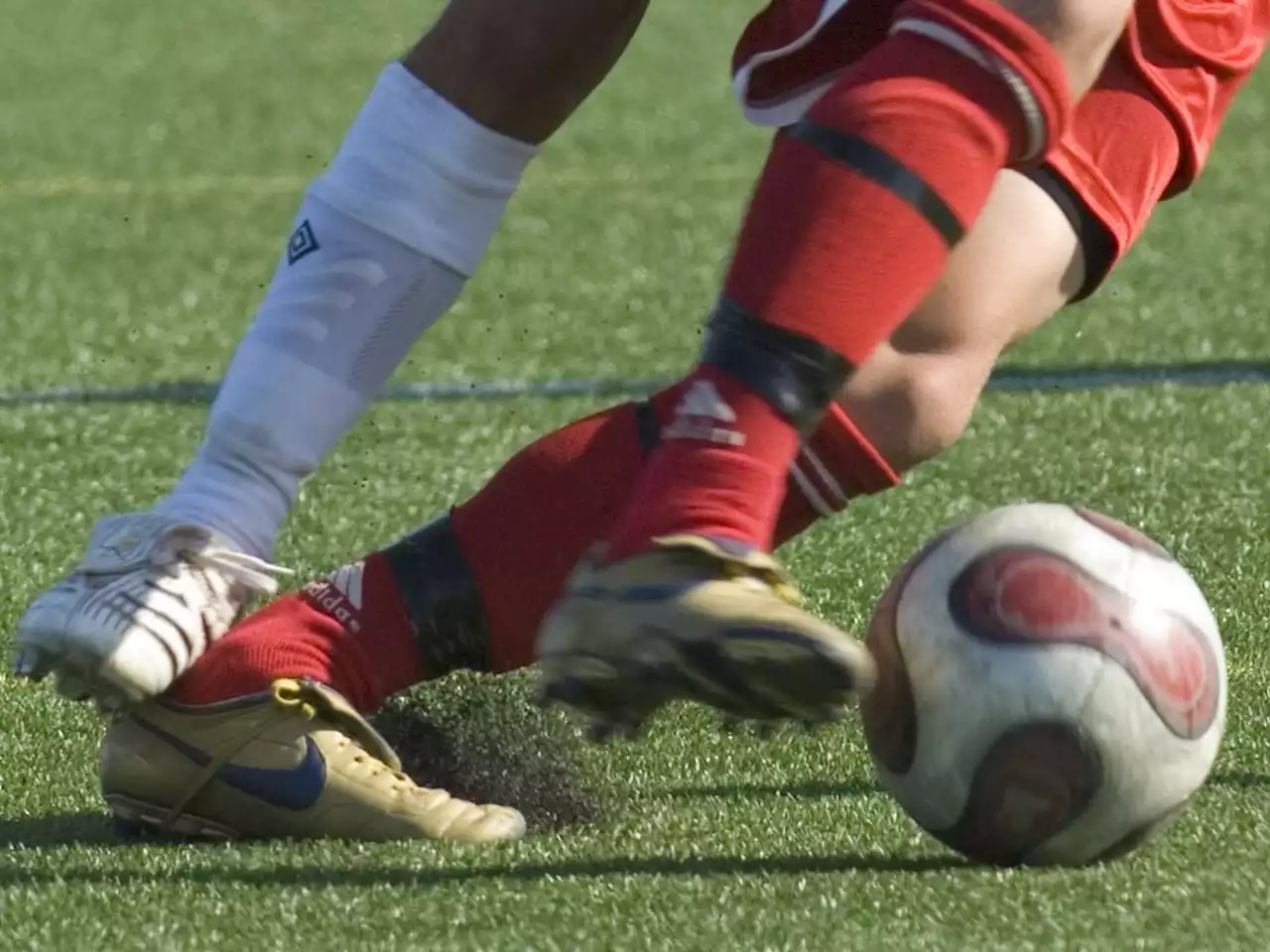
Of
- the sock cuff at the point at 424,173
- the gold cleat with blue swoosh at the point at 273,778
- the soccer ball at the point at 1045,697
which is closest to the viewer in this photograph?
the soccer ball at the point at 1045,697

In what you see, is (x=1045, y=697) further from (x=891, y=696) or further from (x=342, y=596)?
(x=342, y=596)

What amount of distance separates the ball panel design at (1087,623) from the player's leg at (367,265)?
0.68 meters

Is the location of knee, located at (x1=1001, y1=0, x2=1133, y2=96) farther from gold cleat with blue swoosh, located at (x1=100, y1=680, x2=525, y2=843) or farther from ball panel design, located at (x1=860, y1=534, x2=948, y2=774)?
gold cleat with blue swoosh, located at (x1=100, y1=680, x2=525, y2=843)

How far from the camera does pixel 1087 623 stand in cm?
228

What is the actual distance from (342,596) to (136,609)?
0.74 feet

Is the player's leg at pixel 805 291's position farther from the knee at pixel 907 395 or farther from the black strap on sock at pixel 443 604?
the black strap on sock at pixel 443 604

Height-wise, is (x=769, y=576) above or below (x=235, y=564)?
above

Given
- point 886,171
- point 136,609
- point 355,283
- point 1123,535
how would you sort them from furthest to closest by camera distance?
point 355,283 < point 136,609 < point 1123,535 < point 886,171

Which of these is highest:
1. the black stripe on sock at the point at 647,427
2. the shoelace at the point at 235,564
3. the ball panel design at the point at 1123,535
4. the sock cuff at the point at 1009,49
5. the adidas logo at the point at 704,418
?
the sock cuff at the point at 1009,49

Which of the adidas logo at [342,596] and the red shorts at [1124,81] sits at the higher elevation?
the red shorts at [1124,81]

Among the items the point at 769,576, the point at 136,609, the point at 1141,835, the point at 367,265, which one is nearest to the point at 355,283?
the point at 367,265

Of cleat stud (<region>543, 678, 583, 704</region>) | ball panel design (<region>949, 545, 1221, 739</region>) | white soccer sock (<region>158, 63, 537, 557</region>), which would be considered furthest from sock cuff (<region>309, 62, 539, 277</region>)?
cleat stud (<region>543, 678, 583, 704</region>)

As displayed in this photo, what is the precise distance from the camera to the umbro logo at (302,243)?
2.76m

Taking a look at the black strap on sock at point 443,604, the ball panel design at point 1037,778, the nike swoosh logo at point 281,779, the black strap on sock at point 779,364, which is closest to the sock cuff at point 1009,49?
the black strap on sock at point 779,364
